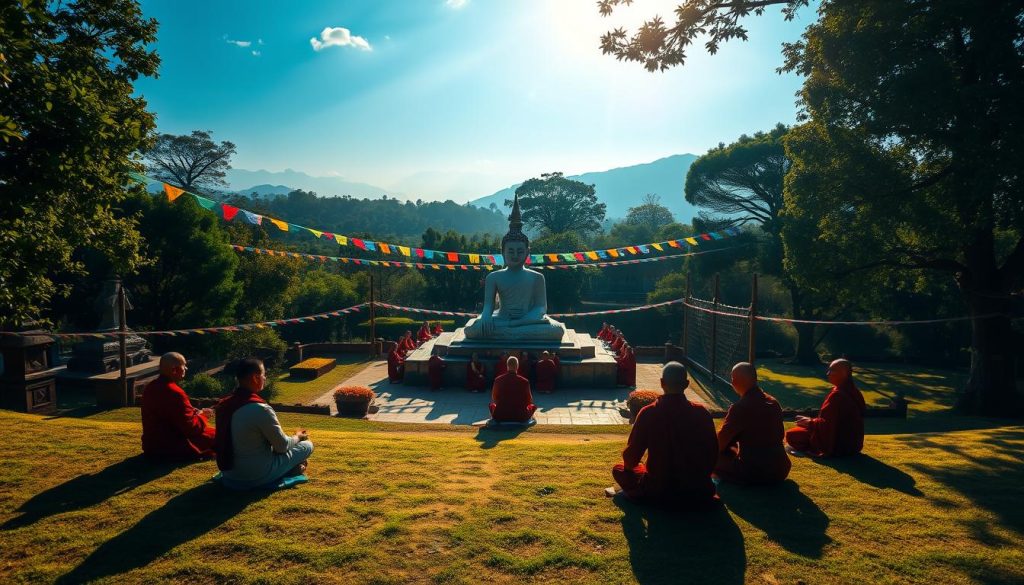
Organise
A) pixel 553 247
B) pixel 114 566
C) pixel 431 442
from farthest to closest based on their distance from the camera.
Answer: pixel 553 247 → pixel 431 442 → pixel 114 566

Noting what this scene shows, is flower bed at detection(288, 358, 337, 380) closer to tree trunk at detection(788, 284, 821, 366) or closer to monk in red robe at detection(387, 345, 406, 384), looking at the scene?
monk in red robe at detection(387, 345, 406, 384)

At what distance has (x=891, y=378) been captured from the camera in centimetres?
1962

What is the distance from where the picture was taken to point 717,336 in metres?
16.0

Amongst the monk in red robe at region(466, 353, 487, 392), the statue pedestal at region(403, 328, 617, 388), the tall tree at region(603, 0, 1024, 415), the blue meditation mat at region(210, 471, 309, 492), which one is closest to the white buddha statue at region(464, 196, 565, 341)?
the statue pedestal at region(403, 328, 617, 388)

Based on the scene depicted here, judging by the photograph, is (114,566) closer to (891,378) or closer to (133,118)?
(133,118)

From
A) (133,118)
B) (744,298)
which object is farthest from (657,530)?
(744,298)

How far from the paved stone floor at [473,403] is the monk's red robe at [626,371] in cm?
29

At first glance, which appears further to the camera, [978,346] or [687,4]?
[978,346]

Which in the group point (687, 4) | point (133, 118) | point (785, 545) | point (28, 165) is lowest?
point (785, 545)

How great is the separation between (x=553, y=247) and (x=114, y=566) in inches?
1379

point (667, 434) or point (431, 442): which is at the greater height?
point (667, 434)

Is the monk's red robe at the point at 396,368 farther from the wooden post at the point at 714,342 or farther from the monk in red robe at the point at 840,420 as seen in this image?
the monk in red robe at the point at 840,420

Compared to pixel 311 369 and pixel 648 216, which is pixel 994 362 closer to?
pixel 311 369

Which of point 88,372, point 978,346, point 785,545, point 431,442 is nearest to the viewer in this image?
point 785,545
